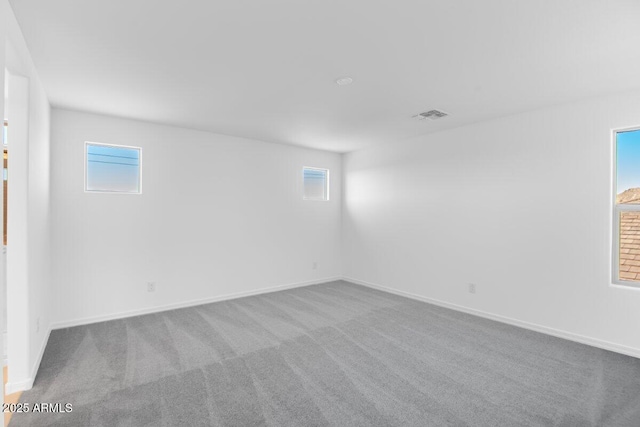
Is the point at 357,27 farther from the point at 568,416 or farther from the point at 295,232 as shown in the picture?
the point at 295,232

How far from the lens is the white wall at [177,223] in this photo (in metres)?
3.72

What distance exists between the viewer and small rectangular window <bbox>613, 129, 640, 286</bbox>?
3109mm

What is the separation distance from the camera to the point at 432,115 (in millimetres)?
3910

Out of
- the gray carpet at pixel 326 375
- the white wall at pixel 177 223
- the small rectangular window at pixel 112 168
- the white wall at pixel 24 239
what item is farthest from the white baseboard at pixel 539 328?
the white wall at pixel 24 239

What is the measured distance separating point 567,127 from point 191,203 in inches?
189

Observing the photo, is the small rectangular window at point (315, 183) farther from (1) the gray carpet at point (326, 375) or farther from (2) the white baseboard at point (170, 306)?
(1) the gray carpet at point (326, 375)

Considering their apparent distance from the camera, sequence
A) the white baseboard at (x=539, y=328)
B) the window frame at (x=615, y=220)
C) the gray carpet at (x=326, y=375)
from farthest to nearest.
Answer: the window frame at (x=615, y=220) → the white baseboard at (x=539, y=328) → the gray carpet at (x=326, y=375)

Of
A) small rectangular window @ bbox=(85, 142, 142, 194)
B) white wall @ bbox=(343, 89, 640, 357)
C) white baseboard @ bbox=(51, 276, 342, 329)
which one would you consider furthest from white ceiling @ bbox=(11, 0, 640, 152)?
white baseboard @ bbox=(51, 276, 342, 329)

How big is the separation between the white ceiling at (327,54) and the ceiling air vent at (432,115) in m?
0.14

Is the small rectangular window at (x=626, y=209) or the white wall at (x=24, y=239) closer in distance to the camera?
the white wall at (x=24, y=239)

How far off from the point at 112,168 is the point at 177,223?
42.0 inches

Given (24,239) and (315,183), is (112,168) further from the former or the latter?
(315,183)

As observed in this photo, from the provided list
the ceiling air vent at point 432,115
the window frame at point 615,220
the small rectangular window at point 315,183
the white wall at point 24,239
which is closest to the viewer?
the white wall at point 24,239

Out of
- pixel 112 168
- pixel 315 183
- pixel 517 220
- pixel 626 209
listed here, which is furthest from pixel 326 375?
pixel 315 183
